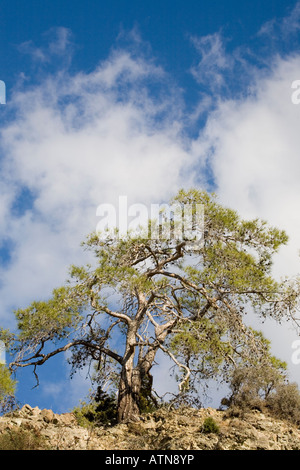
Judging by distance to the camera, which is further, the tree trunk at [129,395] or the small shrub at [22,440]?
the tree trunk at [129,395]

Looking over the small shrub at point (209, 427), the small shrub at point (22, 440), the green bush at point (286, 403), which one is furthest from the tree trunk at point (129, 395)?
the green bush at point (286, 403)

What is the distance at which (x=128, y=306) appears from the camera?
18.7 m

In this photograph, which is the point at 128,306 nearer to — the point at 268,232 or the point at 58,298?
the point at 58,298

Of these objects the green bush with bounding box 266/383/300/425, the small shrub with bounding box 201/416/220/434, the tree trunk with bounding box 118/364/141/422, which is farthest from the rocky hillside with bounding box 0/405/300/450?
the tree trunk with bounding box 118/364/141/422

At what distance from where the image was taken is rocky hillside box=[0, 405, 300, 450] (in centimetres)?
1207

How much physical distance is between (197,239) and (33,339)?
720cm

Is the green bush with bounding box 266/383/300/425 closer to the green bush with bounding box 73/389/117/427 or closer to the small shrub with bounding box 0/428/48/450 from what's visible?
the green bush with bounding box 73/389/117/427

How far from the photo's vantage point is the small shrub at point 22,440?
38.0 feet

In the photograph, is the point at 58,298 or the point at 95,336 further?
the point at 95,336

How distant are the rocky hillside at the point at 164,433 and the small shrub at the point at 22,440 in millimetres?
25

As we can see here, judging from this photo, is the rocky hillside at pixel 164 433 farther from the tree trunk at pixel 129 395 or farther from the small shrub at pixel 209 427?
the tree trunk at pixel 129 395

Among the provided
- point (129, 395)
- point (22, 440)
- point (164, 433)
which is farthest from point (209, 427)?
point (22, 440)
